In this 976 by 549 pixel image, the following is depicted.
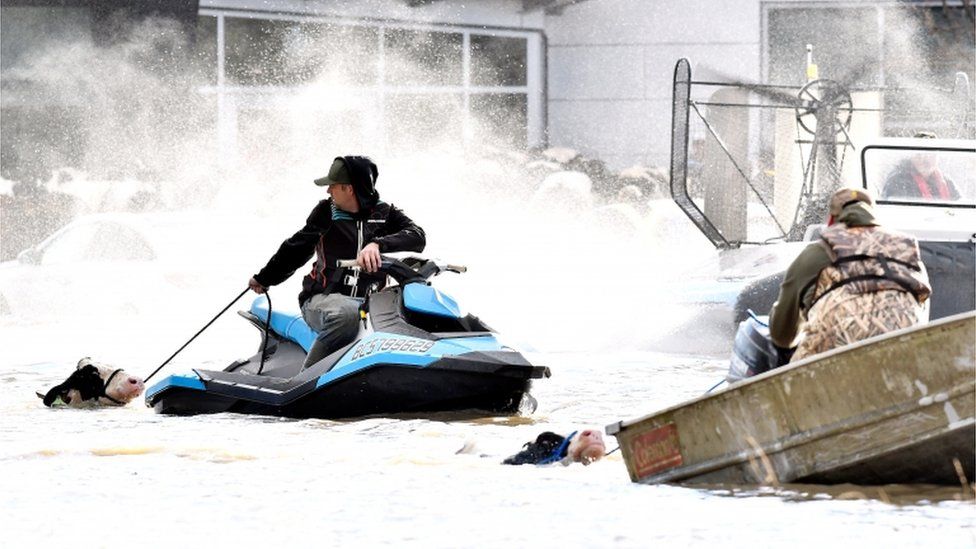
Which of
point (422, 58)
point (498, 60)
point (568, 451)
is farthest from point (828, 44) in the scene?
point (568, 451)

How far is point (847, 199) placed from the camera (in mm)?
8648

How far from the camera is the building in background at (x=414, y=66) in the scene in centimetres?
2845

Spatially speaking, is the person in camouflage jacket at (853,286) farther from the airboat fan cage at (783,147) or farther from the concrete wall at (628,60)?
the concrete wall at (628,60)

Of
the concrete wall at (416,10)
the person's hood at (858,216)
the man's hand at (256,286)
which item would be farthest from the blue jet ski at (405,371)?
the concrete wall at (416,10)

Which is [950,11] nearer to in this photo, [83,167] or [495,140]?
[495,140]

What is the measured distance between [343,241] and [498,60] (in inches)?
792

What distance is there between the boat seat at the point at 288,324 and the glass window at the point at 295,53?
16.6m

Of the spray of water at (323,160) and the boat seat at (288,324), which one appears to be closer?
the boat seat at (288,324)

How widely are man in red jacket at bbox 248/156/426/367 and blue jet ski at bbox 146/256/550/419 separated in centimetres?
12

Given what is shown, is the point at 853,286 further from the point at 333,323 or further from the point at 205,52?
the point at 205,52

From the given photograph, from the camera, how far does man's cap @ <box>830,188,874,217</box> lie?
340 inches

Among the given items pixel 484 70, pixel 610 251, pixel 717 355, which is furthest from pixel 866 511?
pixel 484 70

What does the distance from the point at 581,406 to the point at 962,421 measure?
5288mm

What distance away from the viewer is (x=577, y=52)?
32344mm
